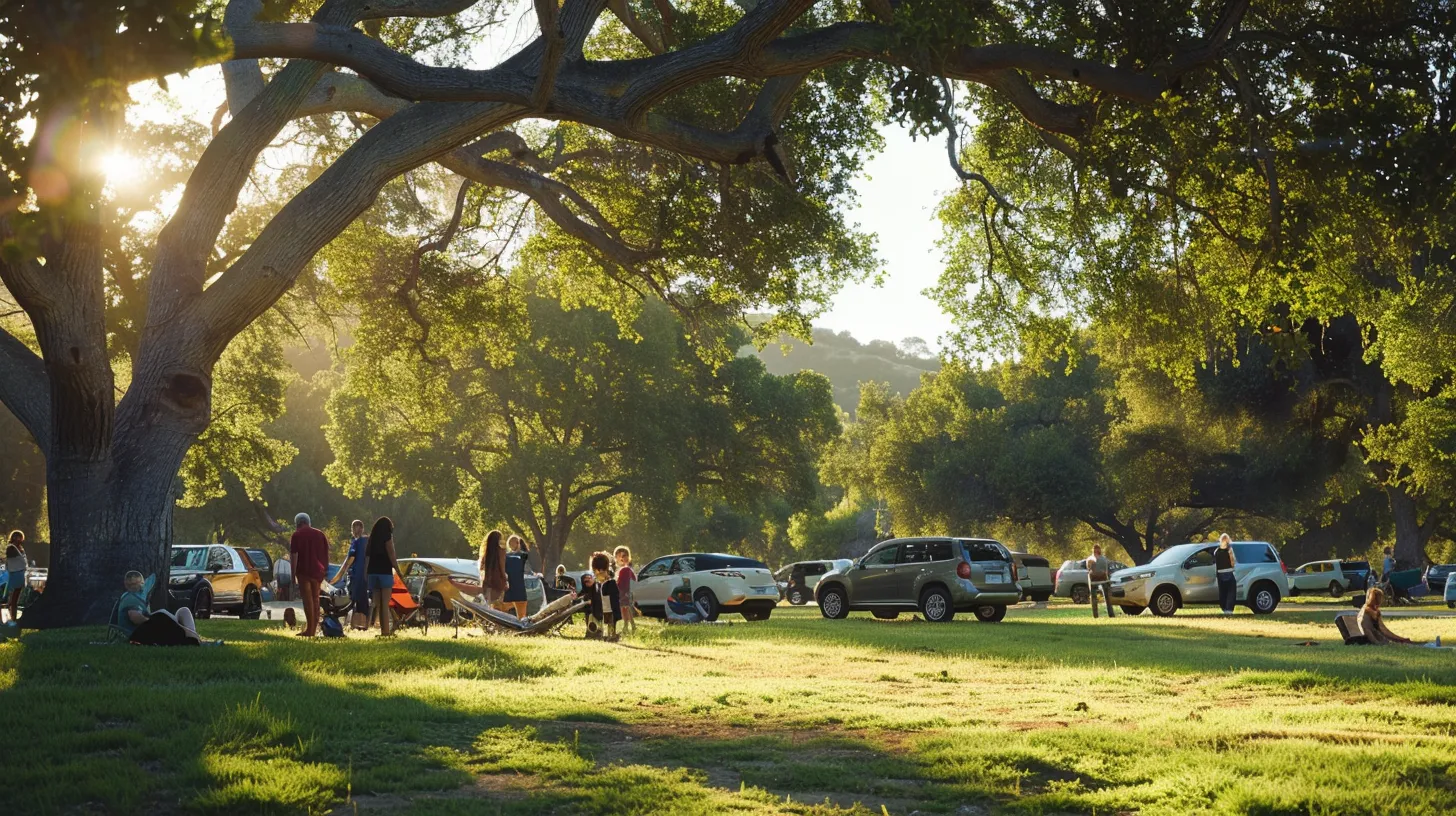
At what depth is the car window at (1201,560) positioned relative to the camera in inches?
1207

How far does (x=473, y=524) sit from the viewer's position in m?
49.6

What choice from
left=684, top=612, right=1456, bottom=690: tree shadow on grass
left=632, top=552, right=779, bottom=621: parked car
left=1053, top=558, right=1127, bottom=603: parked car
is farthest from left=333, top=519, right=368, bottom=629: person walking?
left=1053, top=558, right=1127, bottom=603: parked car

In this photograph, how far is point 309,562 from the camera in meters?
17.5

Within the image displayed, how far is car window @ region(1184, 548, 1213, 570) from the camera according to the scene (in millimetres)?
30656

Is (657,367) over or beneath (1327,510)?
over

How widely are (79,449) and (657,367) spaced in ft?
105

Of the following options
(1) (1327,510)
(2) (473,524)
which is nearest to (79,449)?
(2) (473,524)

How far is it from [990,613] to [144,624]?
61.3 feet

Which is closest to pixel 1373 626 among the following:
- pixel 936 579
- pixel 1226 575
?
pixel 936 579

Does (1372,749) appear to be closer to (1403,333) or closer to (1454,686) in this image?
(1454,686)

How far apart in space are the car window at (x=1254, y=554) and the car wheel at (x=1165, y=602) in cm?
180

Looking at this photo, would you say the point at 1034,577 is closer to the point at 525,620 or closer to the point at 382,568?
the point at 525,620

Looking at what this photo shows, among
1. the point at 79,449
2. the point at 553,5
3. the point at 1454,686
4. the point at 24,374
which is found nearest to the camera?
the point at 1454,686

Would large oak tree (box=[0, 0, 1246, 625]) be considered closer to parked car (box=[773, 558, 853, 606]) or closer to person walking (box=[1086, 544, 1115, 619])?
person walking (box=[1086, 544, 1115, 619])
